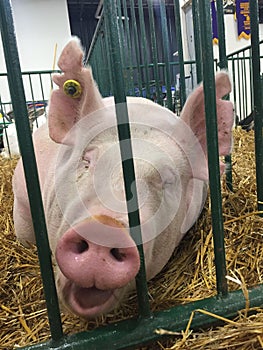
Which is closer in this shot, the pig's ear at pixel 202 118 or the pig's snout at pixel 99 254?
the pig's snout at pixel 99 254

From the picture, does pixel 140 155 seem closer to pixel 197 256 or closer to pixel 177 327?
pixel 197 256

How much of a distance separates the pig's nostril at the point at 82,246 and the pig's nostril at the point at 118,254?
0.20 ft

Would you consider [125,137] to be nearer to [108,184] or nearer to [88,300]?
[108,184]

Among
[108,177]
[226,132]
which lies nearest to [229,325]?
[108,177]

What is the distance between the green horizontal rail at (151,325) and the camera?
3.01ft

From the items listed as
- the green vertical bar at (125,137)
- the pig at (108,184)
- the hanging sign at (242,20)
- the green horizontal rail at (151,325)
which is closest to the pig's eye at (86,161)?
the pig at (108,184)

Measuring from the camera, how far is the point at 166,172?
4.27 ft

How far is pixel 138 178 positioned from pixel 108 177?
0.10 m

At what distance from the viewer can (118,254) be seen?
0.91m

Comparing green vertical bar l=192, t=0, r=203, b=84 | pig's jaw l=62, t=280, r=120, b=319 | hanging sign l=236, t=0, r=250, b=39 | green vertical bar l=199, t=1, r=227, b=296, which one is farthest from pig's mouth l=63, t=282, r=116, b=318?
hanging sign l=236, t=0, r=250, b=39

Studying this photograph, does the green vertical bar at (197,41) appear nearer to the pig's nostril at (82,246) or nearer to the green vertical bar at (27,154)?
the green vertical bar at (27,154)

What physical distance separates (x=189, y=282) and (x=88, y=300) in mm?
395

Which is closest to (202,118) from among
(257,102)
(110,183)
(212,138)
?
(257,102)

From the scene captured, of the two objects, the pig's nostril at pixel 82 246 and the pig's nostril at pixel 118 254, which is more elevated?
the pig's nostril at pixel 82 246
